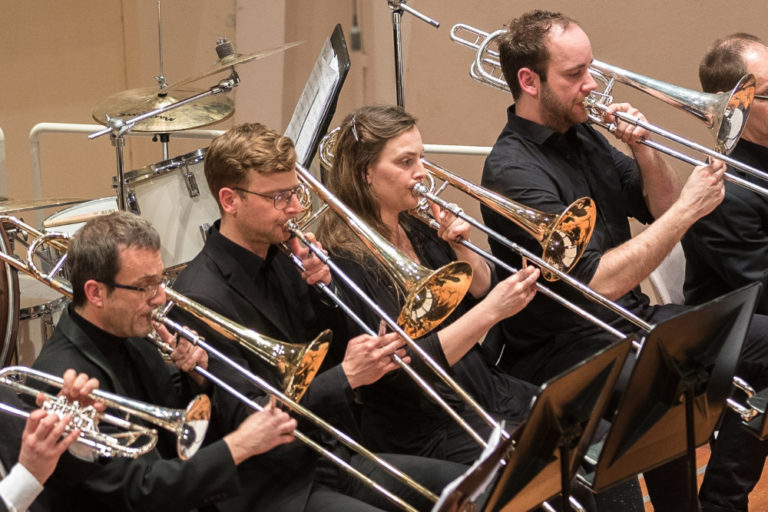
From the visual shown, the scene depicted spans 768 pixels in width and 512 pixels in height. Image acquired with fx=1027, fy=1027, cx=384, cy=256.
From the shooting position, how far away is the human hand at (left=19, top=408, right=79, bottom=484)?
2002 mm

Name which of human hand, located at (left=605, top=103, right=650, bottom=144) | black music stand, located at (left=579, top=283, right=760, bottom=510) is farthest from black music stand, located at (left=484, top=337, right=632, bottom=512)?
human hand, located at (left=605, top=103, right=650, bottom=144)

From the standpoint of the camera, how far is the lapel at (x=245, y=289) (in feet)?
8.78

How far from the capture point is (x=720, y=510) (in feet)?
10.7

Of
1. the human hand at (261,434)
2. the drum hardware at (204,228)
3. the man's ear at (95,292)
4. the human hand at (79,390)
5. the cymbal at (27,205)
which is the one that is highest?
the man's ear at (95,292)

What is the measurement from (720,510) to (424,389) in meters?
1.23

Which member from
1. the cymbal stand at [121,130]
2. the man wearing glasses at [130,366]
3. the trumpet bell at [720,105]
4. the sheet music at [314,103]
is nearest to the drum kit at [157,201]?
the cymbal stand at [121,130]

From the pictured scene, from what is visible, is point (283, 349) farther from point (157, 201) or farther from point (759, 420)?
point (157, 201)

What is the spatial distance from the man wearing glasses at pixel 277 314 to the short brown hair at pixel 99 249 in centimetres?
26

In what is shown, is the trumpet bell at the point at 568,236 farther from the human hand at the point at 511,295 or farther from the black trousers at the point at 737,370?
the black trousers at the point at 737,370

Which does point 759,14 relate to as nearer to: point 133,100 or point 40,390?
point 133,100

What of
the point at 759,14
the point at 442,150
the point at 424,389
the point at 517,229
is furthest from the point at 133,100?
the point at 759,14

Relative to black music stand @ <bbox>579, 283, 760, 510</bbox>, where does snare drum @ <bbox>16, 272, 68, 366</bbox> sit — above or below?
below

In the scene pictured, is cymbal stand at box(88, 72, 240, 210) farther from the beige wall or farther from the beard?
the beige wall

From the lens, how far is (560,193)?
324 cm
